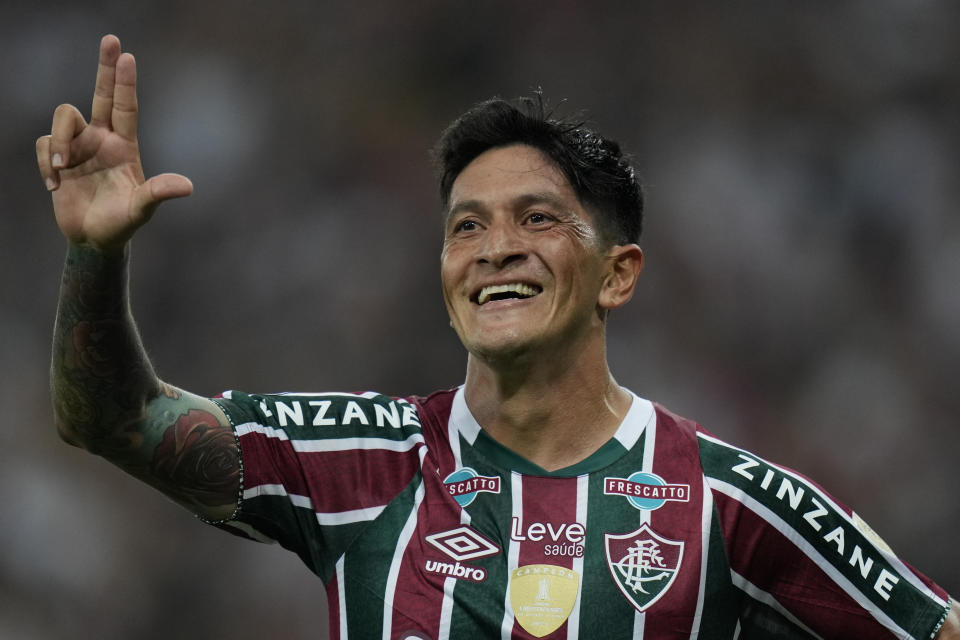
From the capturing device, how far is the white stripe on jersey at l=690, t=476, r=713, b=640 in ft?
8.70

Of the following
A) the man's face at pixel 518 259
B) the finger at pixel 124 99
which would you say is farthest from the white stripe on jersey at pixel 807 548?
the finger at pixel 124 99

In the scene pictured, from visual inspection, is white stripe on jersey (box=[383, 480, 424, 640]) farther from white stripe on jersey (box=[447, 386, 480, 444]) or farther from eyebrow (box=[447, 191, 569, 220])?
eyebrow (box=[447, 191, 569, 220])

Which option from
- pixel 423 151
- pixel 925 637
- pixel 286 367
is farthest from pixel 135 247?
pixel 925 637

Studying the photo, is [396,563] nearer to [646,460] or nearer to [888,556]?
[646,460]

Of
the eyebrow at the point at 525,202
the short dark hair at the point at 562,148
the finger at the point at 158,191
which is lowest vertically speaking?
the finger at the point at 158,191

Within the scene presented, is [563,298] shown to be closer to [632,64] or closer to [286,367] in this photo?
[286,367]

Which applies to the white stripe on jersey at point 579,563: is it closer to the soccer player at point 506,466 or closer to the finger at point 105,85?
the soccer player at point 506,466

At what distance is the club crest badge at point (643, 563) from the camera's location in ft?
8.69

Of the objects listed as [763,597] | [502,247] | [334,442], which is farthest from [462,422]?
[763,597]

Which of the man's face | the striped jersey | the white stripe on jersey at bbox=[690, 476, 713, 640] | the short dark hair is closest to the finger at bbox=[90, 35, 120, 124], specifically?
the striped jersey

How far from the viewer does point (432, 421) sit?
9.74ft

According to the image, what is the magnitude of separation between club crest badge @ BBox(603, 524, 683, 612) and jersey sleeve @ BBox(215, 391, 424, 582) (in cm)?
53

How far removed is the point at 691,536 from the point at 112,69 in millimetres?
1661

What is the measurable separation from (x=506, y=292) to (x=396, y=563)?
74 cm
